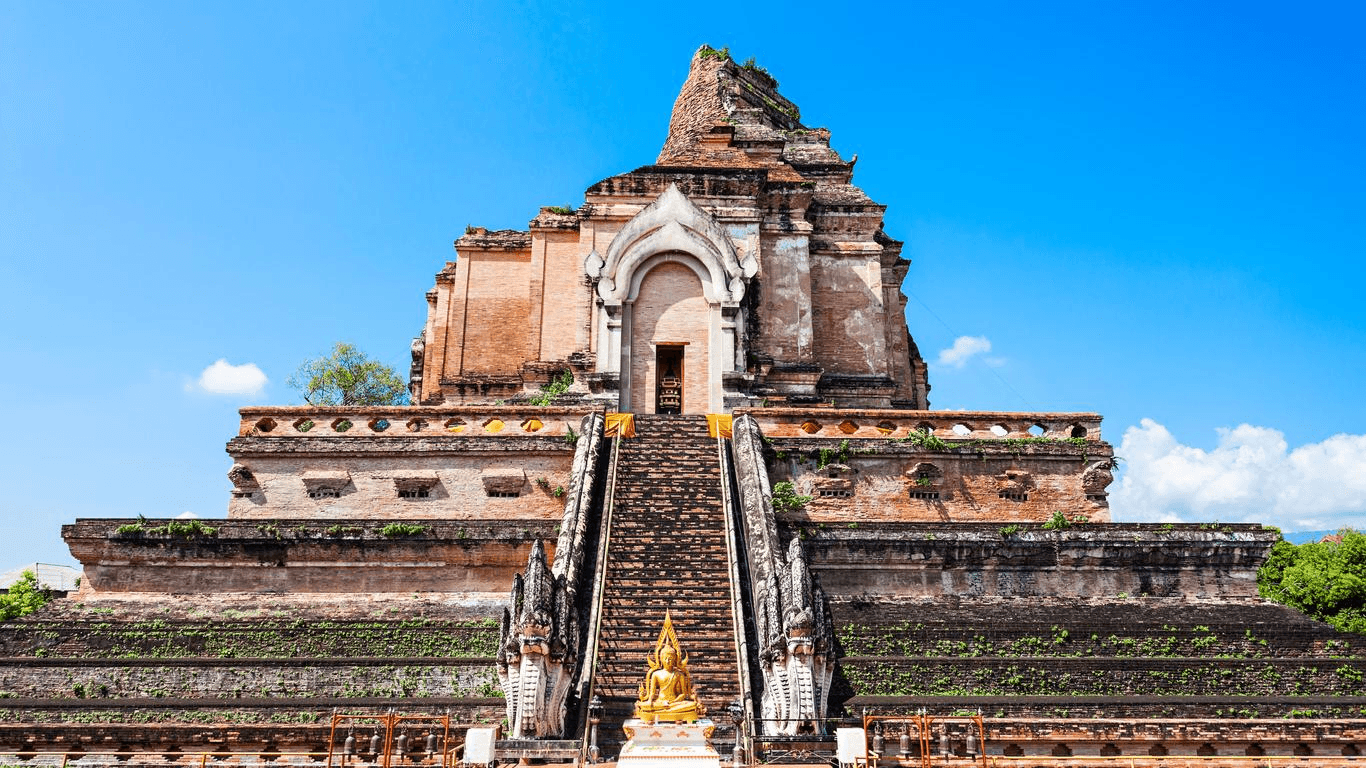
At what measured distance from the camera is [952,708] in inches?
535

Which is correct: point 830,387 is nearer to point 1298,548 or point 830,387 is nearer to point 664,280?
point 664,280

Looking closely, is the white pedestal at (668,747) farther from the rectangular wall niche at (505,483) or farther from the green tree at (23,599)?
the green tree at (23,599)

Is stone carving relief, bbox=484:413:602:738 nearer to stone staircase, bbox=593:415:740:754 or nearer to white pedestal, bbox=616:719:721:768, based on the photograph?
stone staircase, bbox=593:415:740:754

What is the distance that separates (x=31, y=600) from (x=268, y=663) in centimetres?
879

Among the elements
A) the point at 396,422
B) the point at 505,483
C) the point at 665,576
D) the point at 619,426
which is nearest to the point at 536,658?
the point at 665,576

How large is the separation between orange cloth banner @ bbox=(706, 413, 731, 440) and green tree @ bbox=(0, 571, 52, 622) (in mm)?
12151

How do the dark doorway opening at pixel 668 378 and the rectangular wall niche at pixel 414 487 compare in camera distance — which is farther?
the dark doorway opening at pixel 668 378

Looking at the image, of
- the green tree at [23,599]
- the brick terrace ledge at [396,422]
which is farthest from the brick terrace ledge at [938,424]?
the green tree at [23,599]

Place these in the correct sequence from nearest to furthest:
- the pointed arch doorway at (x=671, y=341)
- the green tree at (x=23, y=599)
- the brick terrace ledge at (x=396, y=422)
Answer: the green tree at (x=23, y=599), the brick terrace ledge at (x=396, y=422), the pointed arch doorway at (x=671, y=341)

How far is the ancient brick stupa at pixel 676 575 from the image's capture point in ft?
42.2

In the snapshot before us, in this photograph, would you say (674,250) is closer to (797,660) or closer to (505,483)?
(505,483)

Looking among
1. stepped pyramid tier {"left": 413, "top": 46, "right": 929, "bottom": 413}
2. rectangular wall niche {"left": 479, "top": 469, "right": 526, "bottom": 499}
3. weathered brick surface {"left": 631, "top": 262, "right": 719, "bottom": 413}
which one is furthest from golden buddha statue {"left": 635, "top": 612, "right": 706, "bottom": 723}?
weathered brick surface {"left": 631, "top": 262, "right": 719, "bottom": 413}

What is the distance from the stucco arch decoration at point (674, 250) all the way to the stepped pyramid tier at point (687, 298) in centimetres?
3

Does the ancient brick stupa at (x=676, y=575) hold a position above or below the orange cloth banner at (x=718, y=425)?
below
